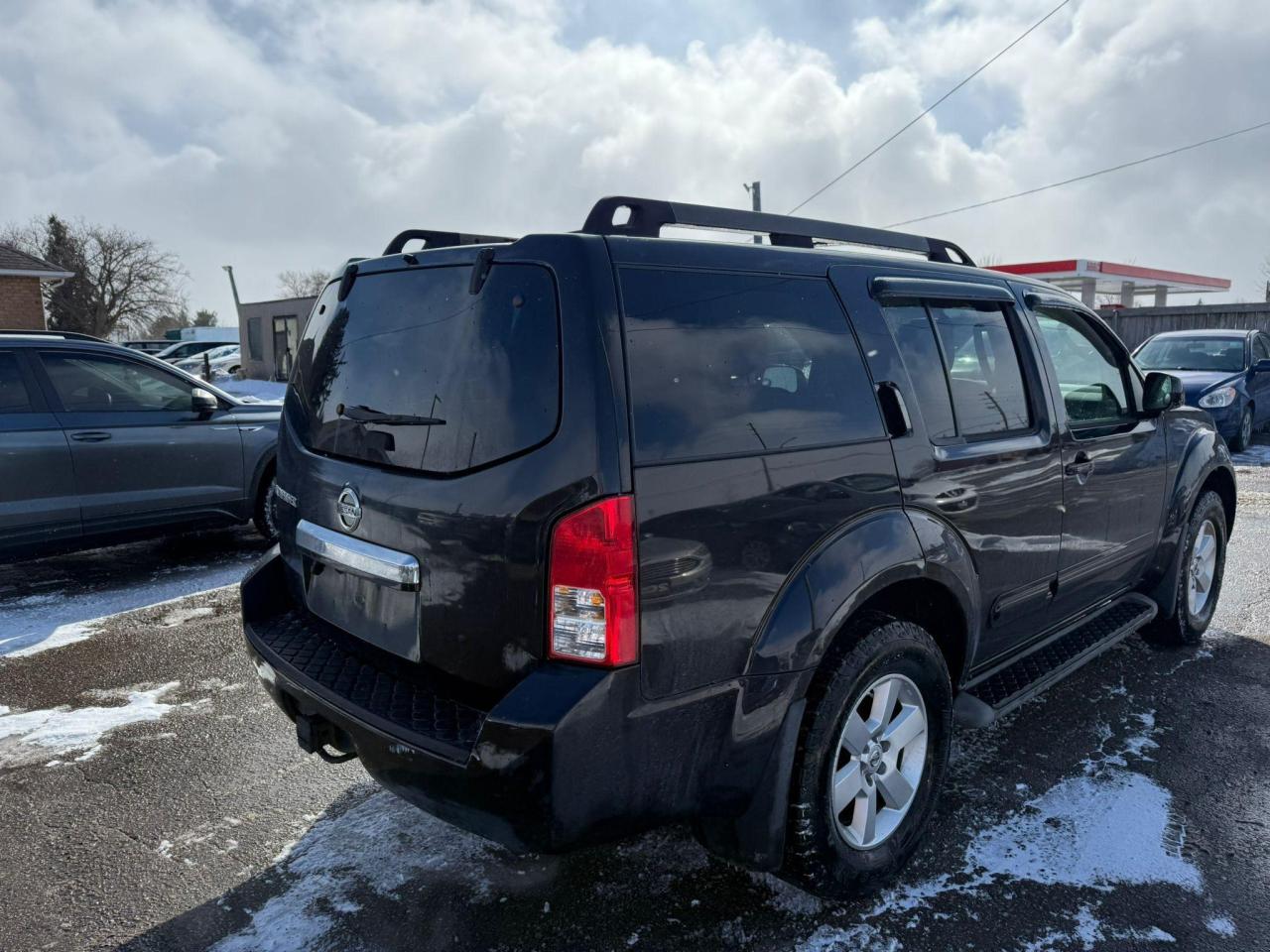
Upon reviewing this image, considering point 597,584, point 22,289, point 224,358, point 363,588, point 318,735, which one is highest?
point 22,289

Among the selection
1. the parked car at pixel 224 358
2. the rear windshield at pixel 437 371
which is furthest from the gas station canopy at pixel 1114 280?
the parked car at pixel 224 358

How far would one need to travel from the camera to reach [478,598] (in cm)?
217

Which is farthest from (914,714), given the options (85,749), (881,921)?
(85,749)

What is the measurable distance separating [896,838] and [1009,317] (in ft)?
6.45

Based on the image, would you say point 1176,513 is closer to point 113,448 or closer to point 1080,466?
point 1080,466

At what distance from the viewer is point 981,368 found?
3230mm

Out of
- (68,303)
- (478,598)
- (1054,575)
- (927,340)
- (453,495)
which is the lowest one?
(1054,575)

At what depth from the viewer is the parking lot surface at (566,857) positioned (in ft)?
8.15

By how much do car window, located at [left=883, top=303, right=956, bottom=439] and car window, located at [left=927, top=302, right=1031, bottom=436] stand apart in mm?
50

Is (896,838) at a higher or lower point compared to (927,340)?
lower

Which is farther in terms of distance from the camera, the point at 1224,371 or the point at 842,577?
the point at 1224,371

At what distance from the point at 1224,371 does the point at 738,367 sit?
12.3 metres

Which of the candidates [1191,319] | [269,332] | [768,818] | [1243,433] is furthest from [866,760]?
[269,332]

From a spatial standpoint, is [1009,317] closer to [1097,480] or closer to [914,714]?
[1097,480]
